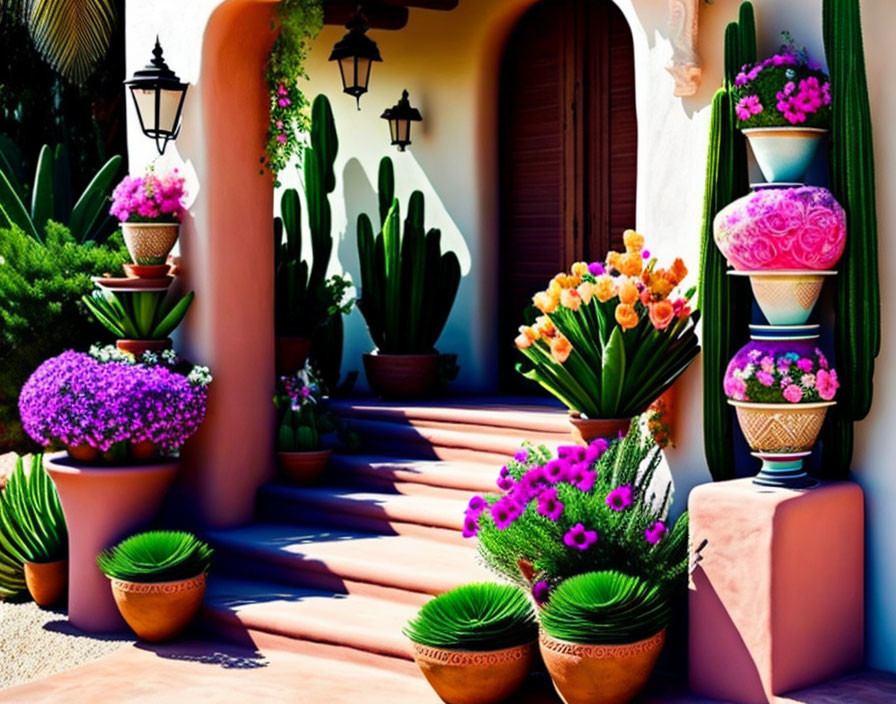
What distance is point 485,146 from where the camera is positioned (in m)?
9.87

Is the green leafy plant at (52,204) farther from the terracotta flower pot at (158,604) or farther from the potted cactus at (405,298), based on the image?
the terracotta flower pot at (158,604)

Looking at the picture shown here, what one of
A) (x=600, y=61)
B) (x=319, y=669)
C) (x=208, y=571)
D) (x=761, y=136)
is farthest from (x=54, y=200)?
(x=761, y=136)

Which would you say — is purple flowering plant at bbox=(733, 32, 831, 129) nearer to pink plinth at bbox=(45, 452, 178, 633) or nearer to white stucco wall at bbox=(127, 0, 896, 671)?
white stucco wall at bbox=(127, 0, 896, 671)

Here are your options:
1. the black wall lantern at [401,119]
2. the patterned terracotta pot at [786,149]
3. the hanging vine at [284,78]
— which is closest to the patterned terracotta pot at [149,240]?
the hanging vine at [284,78]

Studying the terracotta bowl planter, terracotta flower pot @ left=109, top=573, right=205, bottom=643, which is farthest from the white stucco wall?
terracotta flower pot @ left=109, top=573, right=205, bottom=643

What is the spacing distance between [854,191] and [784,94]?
524 millimetres

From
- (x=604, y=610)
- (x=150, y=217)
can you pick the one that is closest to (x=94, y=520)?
(x=150, y=217)

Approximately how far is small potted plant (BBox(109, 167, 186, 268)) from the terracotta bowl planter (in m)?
3.52

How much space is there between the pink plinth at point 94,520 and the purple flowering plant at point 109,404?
0.18 meters

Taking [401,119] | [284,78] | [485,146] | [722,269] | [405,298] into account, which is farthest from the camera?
[401,119]

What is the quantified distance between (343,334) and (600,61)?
3.07 metres

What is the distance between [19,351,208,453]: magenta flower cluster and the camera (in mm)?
7293

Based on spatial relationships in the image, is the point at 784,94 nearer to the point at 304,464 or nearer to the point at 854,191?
the point at 854,191

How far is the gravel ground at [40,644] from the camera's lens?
6637 mm
